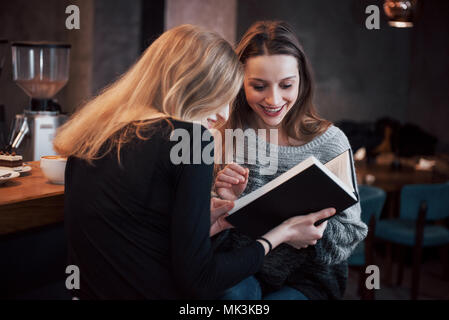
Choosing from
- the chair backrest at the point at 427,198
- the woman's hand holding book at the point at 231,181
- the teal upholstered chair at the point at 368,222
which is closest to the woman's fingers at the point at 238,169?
the woman's hand holding book at the point at 231,181

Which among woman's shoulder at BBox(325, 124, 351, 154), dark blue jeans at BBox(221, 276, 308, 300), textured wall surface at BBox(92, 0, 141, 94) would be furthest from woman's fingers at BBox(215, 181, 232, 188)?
textured wall surface at BBox(92, 0, 141, 94)

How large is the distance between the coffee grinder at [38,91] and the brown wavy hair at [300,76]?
0.91 meters

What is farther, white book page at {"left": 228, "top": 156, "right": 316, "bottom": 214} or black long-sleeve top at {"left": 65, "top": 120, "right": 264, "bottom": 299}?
white book page at {"left": 228, "top": 156, "right": 316, "bottom": 214}

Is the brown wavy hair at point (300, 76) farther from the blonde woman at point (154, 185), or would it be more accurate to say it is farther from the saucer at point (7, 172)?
the saucer at point (7, 172)

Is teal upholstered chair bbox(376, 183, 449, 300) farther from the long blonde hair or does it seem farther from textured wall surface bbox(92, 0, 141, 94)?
the long blonde hair

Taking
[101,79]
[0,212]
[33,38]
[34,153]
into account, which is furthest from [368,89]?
[0,212]

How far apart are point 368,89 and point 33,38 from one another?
13.1 feet

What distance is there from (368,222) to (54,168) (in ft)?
6.53

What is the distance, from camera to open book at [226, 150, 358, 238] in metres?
1.33

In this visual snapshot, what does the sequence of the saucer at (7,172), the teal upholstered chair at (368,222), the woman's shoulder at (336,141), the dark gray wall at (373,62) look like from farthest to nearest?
the dark gray wall at (373,62), the teal upholstered chair at (368,222), the woman's shoulder at (336,141), the saucer at (7,172)

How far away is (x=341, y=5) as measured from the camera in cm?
585

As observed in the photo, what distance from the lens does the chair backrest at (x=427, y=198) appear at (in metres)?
3.49

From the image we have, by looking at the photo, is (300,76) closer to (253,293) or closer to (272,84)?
(272,84)

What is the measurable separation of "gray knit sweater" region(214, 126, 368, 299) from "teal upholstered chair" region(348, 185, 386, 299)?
49.4 inches
